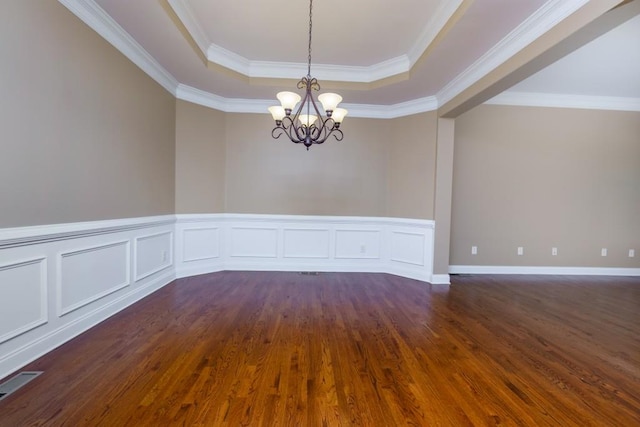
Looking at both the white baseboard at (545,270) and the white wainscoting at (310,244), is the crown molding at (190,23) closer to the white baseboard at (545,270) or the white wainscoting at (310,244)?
the white wainscoting at (310,244)

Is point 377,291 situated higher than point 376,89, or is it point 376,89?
point 376,89

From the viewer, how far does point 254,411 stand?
62.3 inches

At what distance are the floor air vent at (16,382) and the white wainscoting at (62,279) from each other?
88 mm

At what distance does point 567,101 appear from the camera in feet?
15.4

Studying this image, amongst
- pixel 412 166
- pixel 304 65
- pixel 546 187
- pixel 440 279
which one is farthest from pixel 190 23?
pixel 546 187

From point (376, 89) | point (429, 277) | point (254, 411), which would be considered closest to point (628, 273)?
point (429, 277)

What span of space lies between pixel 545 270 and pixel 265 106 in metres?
5.47

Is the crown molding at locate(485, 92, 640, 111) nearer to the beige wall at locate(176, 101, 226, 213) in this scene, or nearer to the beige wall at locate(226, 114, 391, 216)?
the beige wall at locate(226, 114, 391, 216)

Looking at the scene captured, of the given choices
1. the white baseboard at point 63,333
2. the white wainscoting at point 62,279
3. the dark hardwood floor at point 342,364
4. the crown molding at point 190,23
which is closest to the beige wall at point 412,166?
the dark hardwood floor at point 342,364

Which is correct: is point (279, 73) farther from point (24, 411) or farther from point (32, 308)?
point (24, 411)

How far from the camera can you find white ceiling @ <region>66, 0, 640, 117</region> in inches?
95.3

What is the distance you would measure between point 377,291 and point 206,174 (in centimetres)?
311

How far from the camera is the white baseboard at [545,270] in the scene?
187 inches

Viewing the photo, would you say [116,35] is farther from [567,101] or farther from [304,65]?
[567,101]
